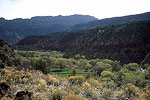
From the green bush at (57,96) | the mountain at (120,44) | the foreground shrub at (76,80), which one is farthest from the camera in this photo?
the mountain at (120,44)

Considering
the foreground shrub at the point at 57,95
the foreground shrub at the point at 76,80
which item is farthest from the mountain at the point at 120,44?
the foreground shrub at the point at 57,95

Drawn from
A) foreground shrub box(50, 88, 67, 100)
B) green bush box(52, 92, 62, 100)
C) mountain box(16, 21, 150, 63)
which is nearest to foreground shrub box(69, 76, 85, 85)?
foreground shrub box(50, 88, 67, 100)

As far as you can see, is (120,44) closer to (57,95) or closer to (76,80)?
(76,80)

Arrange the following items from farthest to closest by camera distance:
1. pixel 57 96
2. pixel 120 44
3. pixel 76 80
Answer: pixel 120 44 < pixel 76 80 < pixel 57 96

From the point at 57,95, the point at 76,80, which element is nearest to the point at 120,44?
the point at 76,80

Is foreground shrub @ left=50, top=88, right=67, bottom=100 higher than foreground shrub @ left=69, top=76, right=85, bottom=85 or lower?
higher

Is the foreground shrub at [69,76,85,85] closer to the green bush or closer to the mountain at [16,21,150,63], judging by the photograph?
the green bush

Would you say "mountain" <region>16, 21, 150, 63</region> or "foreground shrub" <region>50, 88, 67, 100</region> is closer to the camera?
"foreground shrub" <region>50, 88, 67, 100</region>

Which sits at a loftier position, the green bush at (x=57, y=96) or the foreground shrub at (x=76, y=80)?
the green bush at (x=57, y=96)

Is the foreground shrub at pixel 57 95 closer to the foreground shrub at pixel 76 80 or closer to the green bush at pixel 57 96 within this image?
the green bush at pixel 57 96

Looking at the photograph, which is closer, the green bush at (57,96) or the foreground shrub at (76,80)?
the green bush at (57,96)

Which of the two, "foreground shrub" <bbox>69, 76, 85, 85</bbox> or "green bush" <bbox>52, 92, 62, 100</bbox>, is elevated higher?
"green bush" <bbox>52, 92, 62, 100</bbox>

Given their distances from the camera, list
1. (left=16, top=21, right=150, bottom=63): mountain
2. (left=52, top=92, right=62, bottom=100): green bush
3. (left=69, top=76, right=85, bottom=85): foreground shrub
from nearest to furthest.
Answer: (left=52, top=92, right=62, bottom=100): green bush < (left=69, top=76, right=85, bottom=85): foreground shrub < (left=16, top=21, right=150, bottom=63): mountain

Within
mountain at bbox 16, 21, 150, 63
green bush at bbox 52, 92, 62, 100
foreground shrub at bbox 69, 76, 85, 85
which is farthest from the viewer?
mountain at bbox 16, 21, 150, 63
